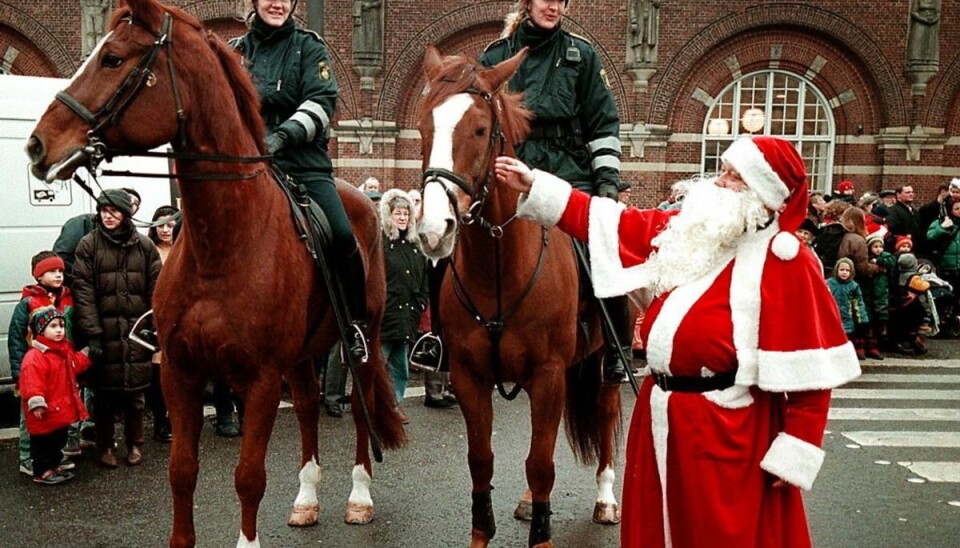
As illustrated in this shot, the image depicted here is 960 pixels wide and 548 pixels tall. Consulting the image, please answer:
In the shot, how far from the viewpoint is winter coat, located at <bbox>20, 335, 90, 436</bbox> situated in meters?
6.14

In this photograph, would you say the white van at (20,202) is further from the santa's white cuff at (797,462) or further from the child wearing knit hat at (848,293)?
the child wearing knit hat at (848,293)

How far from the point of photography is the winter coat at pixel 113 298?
265 inches

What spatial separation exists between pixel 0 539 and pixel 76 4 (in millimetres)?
16938

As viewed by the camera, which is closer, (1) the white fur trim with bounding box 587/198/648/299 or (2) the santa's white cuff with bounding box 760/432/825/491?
(2) the santa's white cuff with bounding box 760/432/825/491

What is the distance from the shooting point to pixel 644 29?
1925cm

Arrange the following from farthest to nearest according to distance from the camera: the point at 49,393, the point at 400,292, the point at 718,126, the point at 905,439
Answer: the point at 718,126
the point at 400,292
the point at 905,439
the point at 49,393

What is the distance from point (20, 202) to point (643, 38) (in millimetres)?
14310

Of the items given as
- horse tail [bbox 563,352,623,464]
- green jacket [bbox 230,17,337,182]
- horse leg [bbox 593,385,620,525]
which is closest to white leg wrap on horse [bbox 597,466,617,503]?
horse leg [bbox 593,385,620,525]

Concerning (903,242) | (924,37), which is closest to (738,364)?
(903,242)

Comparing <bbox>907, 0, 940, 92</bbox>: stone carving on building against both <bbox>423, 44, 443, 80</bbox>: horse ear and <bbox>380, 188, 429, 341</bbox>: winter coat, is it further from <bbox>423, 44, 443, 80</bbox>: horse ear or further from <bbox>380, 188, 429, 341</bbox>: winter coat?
<bbox>423, 44, 443, 80</bbox>: horse ear

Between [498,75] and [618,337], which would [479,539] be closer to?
[618,337]

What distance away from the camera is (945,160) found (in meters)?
20.1

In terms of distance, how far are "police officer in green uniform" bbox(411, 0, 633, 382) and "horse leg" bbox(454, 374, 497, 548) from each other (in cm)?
57

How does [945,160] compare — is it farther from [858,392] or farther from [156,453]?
[156,453]
